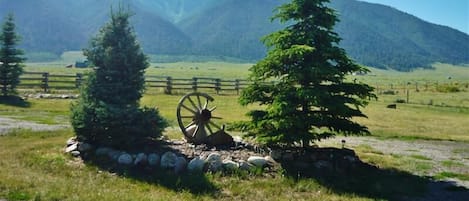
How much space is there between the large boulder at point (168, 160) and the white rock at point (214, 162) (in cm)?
78

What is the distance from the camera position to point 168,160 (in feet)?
35.8

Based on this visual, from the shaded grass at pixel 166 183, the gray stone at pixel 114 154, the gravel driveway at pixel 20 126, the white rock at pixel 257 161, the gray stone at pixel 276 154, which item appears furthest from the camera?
the gravel driveway at pixel 20 126

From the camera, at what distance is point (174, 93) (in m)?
42.0

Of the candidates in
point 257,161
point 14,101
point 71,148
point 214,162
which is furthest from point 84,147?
point 14,101

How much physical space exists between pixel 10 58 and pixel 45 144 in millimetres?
22615

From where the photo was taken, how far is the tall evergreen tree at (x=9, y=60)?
32.3 metres

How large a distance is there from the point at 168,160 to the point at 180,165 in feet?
1.13

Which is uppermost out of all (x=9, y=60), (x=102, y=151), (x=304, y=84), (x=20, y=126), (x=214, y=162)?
(x=9, y=60)

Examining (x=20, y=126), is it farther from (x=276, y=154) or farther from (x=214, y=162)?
(x=276, y=154)

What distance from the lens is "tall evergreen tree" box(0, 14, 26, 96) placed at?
106ft

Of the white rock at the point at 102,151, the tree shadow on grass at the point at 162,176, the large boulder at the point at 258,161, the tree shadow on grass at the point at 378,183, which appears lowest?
the tree shadow on grass at the point at 378,183

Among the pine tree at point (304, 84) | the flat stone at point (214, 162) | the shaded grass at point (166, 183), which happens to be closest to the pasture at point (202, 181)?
the shaded grass at point (166, 183)

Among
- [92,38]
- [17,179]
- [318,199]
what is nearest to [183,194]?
[318,199]

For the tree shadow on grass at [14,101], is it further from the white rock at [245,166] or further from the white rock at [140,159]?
the white rock at [245,166]
